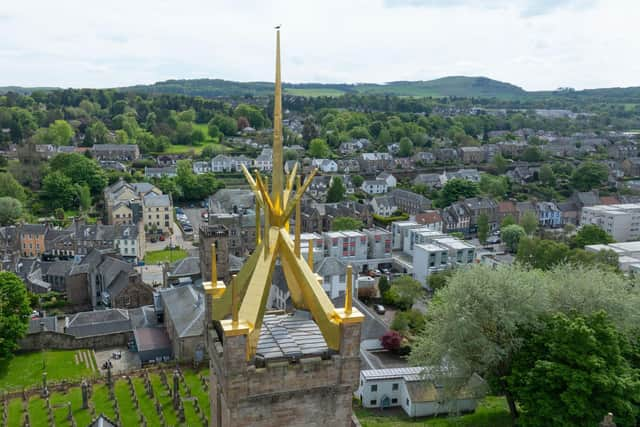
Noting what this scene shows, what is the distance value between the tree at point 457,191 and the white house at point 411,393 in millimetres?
68835

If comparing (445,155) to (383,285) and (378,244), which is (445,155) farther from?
(383,285)

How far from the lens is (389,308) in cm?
6009

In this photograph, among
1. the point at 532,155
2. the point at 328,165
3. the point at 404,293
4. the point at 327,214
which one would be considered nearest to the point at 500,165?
the point at 532,155

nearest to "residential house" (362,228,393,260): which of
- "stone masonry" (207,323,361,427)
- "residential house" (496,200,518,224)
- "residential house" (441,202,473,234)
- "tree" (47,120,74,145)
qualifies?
"residential house" (441,202,473,234)

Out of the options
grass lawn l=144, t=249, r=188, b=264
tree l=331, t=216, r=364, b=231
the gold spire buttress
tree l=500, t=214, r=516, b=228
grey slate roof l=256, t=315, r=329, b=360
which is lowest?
grass lawn l=144, t=249, r=188, b=264

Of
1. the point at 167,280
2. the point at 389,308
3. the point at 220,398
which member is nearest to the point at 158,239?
the point at 167,280

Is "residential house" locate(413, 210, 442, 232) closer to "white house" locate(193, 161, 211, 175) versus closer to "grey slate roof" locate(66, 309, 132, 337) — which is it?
"grey slate roof" locate(66, 309, 132, 337)

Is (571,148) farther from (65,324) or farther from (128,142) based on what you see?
(65,324)

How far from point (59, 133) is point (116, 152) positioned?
66.9ft

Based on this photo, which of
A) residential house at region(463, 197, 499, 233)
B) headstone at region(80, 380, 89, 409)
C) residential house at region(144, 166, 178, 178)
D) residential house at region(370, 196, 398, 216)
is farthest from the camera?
residential house at region(144, 166, 178, 178)

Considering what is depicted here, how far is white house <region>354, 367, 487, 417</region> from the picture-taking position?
37.0 metres

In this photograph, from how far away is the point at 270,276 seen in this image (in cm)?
1366

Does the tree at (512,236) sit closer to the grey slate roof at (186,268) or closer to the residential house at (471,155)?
the grey slate roof at (186,268)

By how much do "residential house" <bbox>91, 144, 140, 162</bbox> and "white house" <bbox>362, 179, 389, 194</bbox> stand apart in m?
59.6
